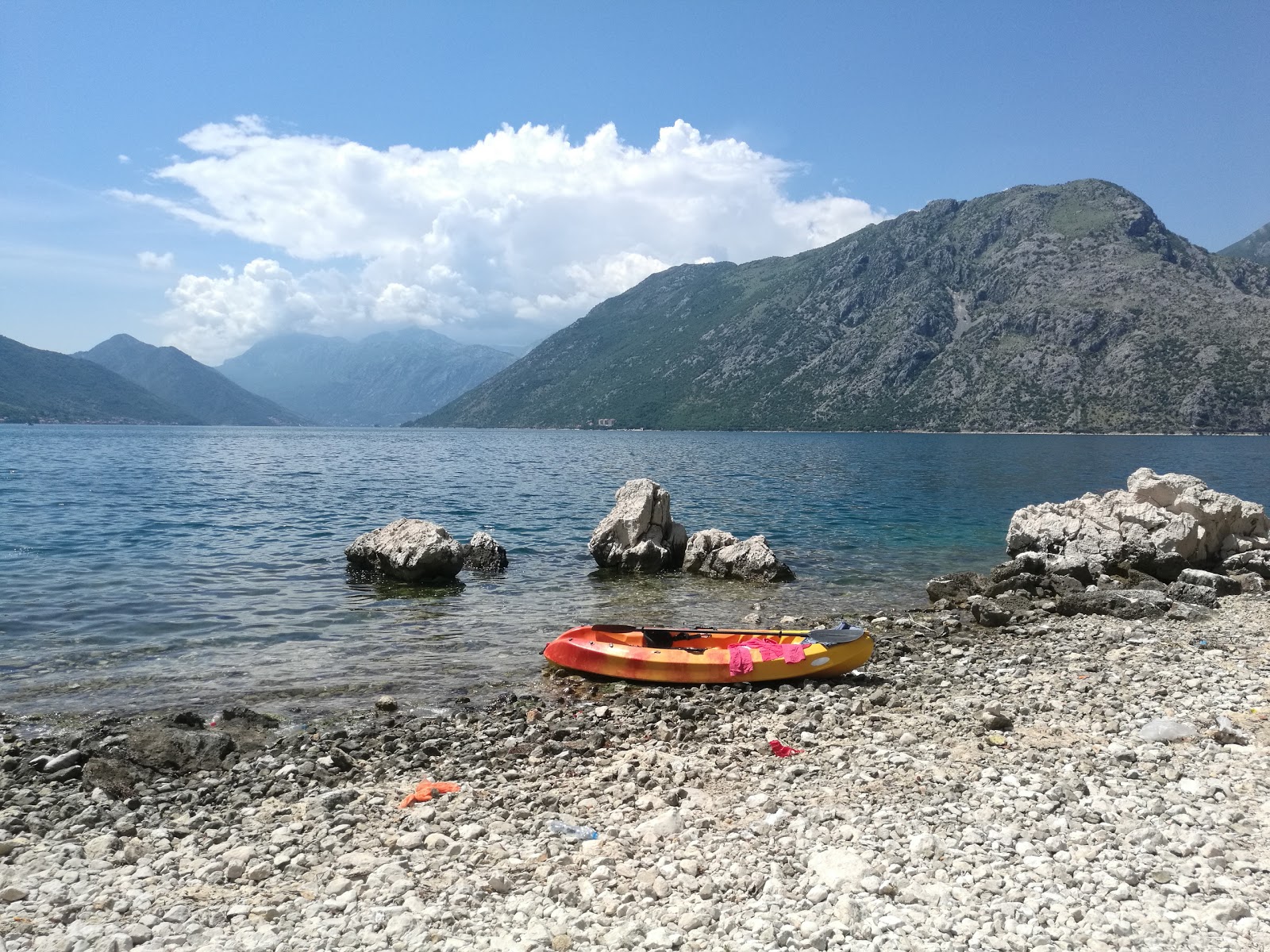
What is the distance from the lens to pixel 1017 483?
59.8 metres

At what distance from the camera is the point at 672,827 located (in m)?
7.91

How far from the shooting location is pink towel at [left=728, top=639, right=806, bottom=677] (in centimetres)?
1363

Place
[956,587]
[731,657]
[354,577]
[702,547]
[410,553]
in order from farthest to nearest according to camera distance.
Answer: [702,547]
[354,577]
[410,553]
[956,587]
[731,657]

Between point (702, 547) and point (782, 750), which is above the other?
point (702, 547)

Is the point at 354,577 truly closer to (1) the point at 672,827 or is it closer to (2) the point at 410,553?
(2) the point at 410,553

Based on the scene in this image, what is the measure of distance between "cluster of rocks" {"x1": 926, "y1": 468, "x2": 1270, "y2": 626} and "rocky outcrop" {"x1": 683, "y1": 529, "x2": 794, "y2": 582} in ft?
16.1

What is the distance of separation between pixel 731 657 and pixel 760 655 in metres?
0.53

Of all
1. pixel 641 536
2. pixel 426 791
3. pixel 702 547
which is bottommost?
pixel 426 791

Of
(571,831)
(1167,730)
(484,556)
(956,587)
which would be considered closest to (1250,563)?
(956,587)

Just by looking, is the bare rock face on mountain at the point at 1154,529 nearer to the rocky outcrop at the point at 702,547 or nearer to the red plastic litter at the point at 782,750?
the rocky outcrop at the point at 702,547

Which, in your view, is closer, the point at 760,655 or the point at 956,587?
the point at 760,655

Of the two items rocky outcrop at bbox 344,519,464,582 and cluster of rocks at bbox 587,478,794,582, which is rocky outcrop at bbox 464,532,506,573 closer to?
rocky outcrop at bbox 344,519,464,582

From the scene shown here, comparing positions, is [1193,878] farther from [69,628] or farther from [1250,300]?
[1250,300]

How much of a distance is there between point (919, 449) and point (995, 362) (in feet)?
313
